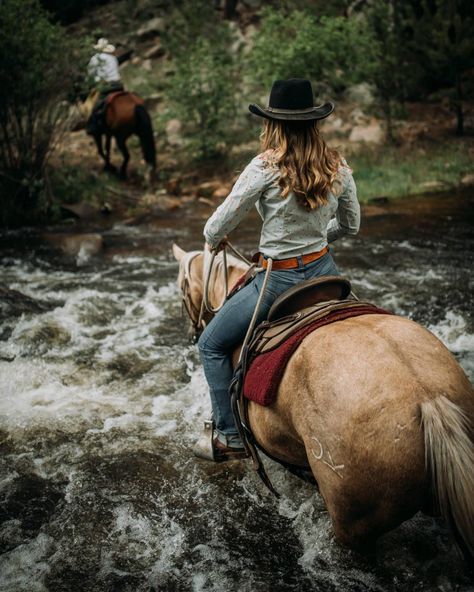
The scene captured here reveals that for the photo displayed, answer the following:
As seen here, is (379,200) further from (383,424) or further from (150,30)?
(150,30)

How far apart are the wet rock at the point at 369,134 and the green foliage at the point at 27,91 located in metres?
7.15

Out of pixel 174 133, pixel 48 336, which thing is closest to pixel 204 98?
pixel 174 133

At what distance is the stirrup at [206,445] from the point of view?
3207mm

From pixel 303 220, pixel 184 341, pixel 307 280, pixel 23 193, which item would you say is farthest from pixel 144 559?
pixel 23 193

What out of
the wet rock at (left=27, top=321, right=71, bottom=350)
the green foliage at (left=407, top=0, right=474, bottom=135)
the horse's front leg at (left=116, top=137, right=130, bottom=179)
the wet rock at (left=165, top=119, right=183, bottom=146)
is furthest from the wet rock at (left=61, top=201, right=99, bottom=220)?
the green foliage at (left=407, top=0, right=474, bottom=135)

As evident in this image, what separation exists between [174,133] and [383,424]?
13.9m

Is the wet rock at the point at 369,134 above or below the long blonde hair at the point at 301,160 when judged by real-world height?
below

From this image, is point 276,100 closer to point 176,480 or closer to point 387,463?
point 387,463

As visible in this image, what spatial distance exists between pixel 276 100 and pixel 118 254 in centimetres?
591

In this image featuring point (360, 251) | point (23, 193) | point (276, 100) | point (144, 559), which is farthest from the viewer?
point (23, 193)

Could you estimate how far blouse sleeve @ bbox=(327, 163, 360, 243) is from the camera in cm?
264

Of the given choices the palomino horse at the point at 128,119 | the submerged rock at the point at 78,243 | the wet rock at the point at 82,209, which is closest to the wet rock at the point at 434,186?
the palomino horse at the point at 128,119

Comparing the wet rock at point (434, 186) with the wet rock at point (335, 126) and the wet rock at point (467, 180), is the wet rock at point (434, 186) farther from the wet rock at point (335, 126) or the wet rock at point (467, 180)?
the wet rock at point (335, 126)

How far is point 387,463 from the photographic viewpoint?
1.88 meters
